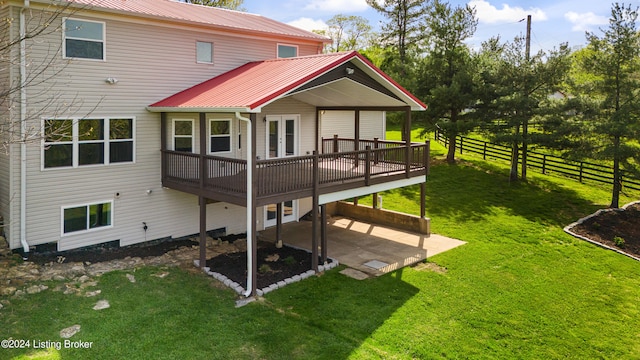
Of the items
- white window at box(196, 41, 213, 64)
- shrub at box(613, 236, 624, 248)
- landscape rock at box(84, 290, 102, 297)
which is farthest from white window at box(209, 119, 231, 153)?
shrub at box(613, 236, 624, 248)

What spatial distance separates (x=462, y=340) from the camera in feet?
28.9

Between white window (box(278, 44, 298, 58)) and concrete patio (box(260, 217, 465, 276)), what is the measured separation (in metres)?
6.06

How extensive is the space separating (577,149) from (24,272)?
19.0m

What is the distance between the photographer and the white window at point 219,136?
14.5 meters

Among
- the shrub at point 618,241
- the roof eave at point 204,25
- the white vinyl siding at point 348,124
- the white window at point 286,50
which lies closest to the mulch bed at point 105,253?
the roof eave at point 204,25

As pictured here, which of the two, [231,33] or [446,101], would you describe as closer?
[231,33]

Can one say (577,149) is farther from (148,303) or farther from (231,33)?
(148,303)

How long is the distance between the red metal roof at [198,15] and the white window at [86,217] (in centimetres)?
505

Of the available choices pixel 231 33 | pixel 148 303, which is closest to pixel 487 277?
pixel 148 303

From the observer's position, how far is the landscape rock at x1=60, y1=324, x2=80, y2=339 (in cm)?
830

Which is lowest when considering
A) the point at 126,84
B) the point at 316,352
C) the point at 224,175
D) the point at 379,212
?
the point at 316,352

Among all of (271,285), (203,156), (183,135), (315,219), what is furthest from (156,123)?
(271,285)

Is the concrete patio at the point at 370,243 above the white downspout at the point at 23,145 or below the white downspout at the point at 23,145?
below

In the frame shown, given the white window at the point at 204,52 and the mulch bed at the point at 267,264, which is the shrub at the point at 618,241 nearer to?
the mulch bed at the point at 267,264
